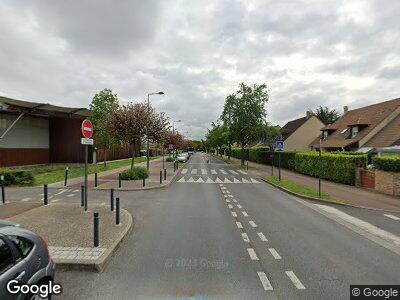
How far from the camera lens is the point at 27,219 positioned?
1061cm

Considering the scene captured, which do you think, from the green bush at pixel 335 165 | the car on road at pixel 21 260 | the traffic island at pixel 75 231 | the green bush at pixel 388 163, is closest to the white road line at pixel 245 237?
the traffic island at pixel 75 231

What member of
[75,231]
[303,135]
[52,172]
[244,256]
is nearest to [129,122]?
[52,172]

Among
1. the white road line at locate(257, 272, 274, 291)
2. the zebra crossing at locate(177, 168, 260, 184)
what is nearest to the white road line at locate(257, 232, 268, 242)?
the white road line at locate(257, 272, 274, 291)

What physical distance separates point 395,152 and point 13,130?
33619 mm

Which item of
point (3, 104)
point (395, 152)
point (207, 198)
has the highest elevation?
point (3, 104)

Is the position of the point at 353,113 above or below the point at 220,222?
above

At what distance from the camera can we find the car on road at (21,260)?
13.4 feet

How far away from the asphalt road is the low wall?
684 cm

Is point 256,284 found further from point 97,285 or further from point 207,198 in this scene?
point 207,198

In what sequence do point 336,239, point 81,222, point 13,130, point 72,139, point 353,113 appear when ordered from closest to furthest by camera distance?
point 336,239, point 81,222, point 13,130, point 72,139, point 353,113

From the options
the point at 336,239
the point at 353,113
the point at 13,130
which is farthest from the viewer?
the point at 353,113

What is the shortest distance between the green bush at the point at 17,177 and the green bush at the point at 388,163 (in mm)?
20365

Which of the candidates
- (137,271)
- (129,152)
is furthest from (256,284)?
(129,152)

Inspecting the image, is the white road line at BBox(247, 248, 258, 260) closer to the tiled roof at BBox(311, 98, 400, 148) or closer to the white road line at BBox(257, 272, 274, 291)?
the white road line at BBox(257, 272, 274, 291)
